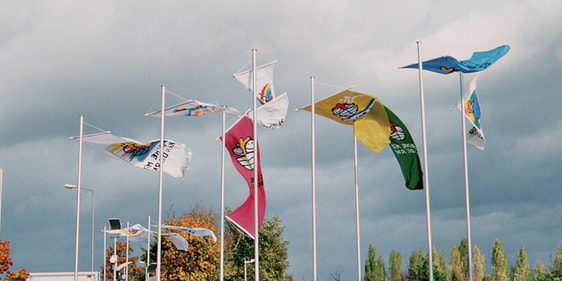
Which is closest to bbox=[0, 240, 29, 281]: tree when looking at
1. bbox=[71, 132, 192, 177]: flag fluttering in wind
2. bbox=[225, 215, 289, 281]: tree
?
bbox=[225, 215, 289, 281]: tree

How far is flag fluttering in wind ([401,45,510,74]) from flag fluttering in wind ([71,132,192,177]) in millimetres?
9284

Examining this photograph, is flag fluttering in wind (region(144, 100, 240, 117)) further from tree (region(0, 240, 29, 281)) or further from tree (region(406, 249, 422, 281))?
tree (region(406, 249, 422, 281))

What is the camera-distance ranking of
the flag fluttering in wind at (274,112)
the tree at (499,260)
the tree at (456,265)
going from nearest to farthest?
the flag fluttering in wind at (274,112) → the tree at (456,265) → the tree at (499,260)

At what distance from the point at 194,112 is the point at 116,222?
28.2 metres

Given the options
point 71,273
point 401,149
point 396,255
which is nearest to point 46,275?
point 71,273

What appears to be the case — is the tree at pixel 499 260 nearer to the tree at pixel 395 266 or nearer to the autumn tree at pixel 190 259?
the tree at pixel 395 266

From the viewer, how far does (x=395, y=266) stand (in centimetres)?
10731

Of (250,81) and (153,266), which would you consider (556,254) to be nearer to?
(250,81)

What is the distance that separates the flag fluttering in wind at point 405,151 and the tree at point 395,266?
244 ft

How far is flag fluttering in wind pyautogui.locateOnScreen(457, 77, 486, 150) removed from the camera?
119 ft

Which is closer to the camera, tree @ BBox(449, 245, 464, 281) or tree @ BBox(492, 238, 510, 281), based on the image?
tree @ BBox(449, 245, 464, 281)

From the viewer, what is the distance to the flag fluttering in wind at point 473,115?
119 ft

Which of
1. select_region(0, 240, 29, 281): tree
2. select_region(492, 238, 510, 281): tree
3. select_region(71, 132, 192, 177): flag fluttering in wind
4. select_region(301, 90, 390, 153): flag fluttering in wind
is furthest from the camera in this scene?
select_region(492, 238, 510, 281): tree

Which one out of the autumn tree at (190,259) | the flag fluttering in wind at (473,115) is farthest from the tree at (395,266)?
the flag fluttering in wind at (473,115)
